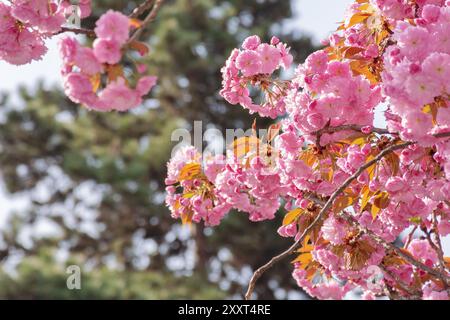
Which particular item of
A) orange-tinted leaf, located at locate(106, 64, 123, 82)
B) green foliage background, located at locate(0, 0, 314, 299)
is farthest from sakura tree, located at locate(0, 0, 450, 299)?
green foliage background, located at locate(0, 0, 314, 299)

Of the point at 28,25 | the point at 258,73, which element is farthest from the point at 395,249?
the point at 28,25

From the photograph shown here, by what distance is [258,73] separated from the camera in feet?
7.32

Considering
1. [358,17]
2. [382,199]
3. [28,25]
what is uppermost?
[358,17]

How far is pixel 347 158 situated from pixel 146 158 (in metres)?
8.06

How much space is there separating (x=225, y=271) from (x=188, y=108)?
242cm

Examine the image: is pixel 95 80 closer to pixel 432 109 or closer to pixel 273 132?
pixel 432 109

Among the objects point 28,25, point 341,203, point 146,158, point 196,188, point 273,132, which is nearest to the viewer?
point 28,25

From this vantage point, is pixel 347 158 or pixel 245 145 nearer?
pixel 347 158

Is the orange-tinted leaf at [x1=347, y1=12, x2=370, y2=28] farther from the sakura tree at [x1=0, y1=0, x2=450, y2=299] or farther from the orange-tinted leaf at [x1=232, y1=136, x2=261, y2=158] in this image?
the orange-tinted leaf at [x1=232, y1=136, x2=261, y2=158]

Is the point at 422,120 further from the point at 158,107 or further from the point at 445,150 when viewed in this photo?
the point at 158,107

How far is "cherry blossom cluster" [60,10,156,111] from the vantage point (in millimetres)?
1377

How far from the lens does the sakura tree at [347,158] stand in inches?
68.5

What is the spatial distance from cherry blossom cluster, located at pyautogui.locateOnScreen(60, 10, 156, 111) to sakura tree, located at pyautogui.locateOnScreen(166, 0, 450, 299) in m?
0.53

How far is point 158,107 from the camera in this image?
1128 centimetres
